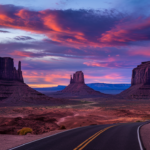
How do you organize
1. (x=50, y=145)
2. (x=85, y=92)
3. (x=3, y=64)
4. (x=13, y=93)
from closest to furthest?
(x=50, y=145) → (x=13, y=93) → (x=3, y=64) → (x=85, y=92)

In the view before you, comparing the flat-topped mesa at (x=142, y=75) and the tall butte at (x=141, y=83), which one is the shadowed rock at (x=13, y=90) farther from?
the flat-topped mesa at (x=142, y=75)

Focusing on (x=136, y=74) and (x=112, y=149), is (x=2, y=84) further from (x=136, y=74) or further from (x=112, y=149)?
(x=136, y=74)

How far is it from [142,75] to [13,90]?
118m

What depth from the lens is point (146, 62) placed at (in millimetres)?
170125

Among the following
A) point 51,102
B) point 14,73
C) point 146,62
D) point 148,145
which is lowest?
point 51,102

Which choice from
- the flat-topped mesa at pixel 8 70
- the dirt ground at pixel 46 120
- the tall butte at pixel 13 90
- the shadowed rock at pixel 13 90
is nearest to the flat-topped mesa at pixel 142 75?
the shadowed rock at pixel 13 90

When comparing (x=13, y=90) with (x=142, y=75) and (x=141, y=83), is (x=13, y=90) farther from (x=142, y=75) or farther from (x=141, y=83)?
(x=142, y=75)

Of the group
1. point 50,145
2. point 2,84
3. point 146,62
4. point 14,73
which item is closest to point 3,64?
point 14,73

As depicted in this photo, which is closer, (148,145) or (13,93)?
(148,145)

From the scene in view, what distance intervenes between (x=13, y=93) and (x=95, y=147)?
294 ft

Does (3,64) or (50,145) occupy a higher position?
(3,64)

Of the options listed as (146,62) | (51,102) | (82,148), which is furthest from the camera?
(146,62)

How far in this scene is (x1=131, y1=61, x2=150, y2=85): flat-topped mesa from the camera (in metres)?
149

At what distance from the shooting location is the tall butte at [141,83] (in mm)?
137625
